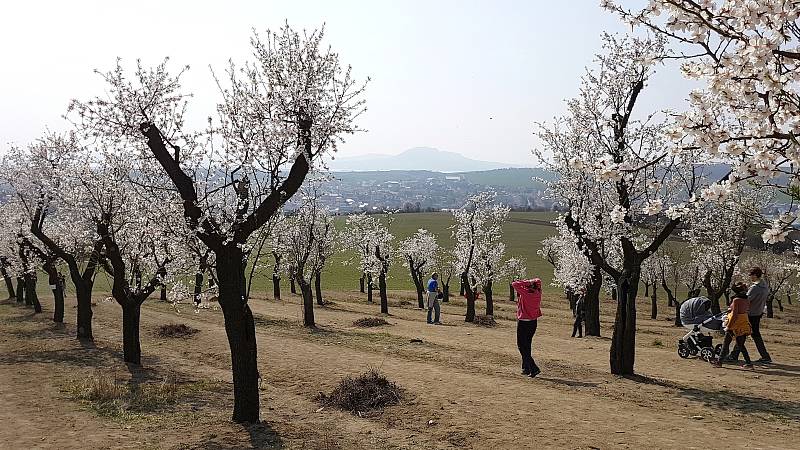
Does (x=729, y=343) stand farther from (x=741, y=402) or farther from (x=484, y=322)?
(x=484, y=322)

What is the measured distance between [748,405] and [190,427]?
9.43 meters

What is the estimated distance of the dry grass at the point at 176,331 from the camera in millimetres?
20031

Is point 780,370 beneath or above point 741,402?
beneath

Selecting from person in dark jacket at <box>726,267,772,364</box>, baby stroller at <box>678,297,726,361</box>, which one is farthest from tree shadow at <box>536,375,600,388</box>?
person in dark jacket at <box>726,267,772,364</box>

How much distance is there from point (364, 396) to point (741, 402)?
6638 mm

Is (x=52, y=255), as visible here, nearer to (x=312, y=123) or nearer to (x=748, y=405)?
(x=312, y=123)

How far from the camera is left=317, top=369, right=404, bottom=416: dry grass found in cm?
991

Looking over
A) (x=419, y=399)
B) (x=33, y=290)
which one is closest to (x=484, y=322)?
(x=419, y=399)

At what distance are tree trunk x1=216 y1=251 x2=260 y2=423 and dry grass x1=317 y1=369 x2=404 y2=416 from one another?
1656 millimetres

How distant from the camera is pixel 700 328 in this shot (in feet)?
47.2

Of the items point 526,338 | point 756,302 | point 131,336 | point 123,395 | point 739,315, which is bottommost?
point 123,395

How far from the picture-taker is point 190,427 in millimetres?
9289

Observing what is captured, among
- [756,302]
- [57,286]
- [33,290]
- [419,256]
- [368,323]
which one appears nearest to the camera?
[756,302]

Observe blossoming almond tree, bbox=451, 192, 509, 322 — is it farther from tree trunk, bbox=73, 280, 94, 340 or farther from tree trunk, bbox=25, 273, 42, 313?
tree trunk, bbox=25, 273, 42, 313
